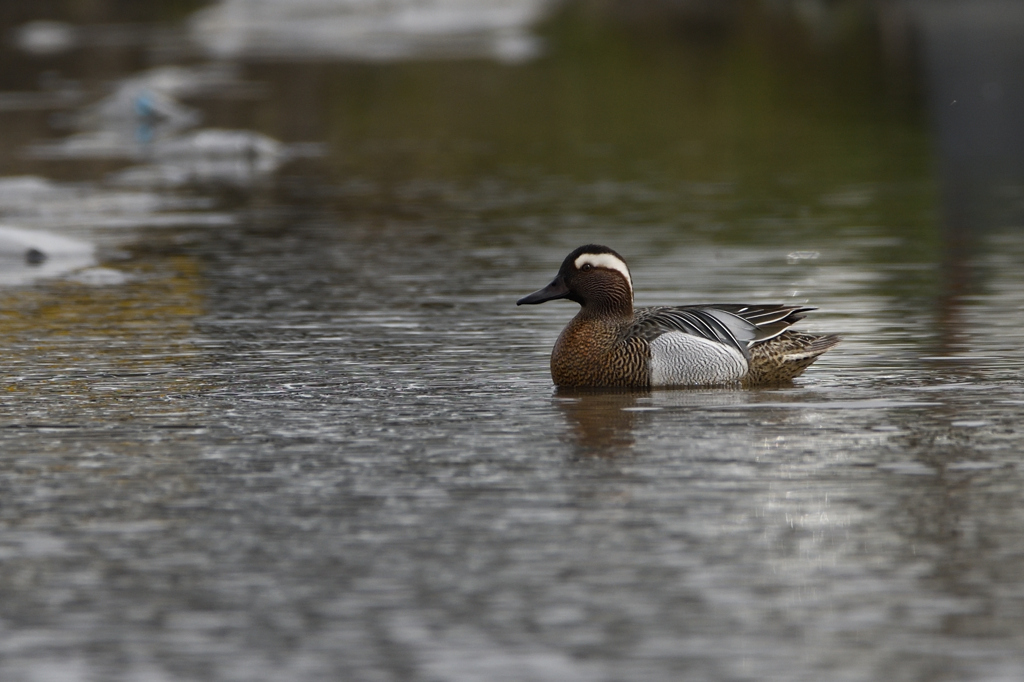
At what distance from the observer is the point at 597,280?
11602 mm

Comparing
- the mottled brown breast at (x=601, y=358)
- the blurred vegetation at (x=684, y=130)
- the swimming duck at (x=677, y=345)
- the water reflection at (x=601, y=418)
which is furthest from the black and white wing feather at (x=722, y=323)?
the blurred vegetation at (x=684, y=130)

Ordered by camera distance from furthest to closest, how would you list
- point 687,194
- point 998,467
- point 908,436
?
point 687,194, point 908,436, point 998,467

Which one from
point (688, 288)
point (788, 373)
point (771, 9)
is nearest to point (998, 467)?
point (788, 373)

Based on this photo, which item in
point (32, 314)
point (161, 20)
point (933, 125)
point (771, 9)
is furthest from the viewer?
point (161, 20)

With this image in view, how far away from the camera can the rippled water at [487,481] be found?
6656 mm

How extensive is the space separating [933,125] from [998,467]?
82.6ft

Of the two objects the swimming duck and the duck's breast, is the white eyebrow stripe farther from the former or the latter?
the duck's breast

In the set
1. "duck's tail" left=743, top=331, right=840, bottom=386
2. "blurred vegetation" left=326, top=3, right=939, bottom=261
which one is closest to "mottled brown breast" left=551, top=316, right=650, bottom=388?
"duck's tail" left=743, top=331, right=840, bottom=386

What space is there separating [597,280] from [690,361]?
88 centimetres

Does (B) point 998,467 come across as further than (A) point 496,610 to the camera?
Yes

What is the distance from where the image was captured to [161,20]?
8550 centimetres

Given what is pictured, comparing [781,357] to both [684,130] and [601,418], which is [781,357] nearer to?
[601,418]

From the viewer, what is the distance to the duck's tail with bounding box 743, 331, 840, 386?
36.7 feet

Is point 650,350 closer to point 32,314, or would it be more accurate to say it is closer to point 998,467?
point 998,467
